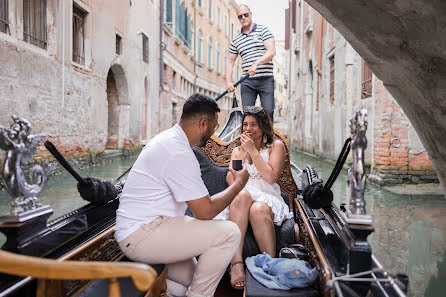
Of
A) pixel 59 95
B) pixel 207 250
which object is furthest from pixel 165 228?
pixel 59 95

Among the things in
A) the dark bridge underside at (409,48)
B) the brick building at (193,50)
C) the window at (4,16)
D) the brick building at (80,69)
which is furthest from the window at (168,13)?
the dark bridge underside at (409,48)

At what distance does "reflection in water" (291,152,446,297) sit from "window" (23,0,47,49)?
5105mm

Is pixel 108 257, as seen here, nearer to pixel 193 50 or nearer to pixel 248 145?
pixel 248 145

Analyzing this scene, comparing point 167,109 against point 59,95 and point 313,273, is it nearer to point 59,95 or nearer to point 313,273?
point 59,95

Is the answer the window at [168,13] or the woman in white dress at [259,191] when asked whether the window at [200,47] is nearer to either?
the window at [168,13]

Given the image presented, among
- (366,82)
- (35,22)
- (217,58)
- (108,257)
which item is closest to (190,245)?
(108,257)

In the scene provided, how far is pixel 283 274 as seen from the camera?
1.56 m

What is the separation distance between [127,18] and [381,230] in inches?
338

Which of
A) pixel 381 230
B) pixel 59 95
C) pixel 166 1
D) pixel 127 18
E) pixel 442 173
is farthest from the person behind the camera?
pixel 166 1

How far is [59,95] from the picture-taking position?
264 inches

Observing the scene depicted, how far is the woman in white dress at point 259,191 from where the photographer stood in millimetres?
2062

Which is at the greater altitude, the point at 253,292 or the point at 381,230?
the point at 253,292

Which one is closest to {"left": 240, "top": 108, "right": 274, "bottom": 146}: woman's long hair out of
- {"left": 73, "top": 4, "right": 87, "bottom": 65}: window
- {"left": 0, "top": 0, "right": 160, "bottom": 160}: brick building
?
{"left": 0, "top": 0, "right": 160, "bottom": 160}: brick building

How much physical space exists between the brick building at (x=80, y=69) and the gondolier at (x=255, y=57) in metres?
3.33
